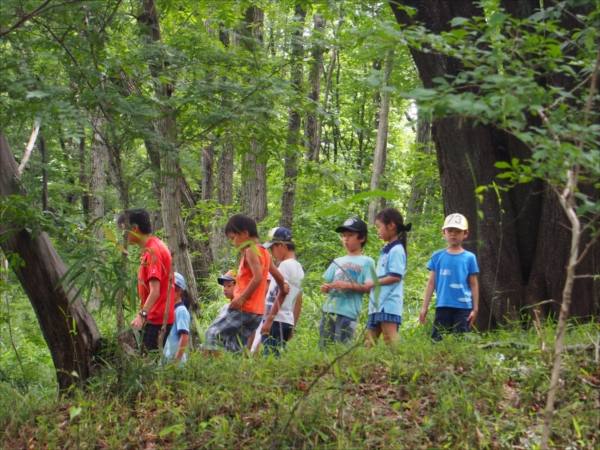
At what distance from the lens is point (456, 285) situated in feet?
18.1

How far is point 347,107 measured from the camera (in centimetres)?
2595

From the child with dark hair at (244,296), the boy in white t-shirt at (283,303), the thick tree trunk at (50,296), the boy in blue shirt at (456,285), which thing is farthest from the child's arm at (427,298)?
the thick tree trunk at (50,296)

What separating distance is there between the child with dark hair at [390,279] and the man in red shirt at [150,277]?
Result: 1790 millimetres

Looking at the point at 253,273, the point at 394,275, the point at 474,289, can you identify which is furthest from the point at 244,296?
the point at 474,289

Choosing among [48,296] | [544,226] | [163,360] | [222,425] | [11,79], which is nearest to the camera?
[222,425]

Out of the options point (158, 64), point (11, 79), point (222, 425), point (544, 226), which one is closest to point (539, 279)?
point (544, 226)

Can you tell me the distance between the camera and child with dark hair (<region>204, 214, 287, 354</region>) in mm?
5199

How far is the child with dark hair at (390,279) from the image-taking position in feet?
17.3

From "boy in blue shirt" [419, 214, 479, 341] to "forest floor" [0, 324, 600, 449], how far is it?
2.38ft

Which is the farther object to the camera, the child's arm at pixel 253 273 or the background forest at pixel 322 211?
the child's arm at pixel 253 273

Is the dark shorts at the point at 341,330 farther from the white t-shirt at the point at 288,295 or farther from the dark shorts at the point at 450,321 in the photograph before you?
the dark shorts at the point at 450,321

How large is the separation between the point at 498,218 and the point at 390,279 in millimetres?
1488

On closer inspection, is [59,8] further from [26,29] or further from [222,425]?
[222,425]

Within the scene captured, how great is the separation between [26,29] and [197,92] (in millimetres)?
1329
